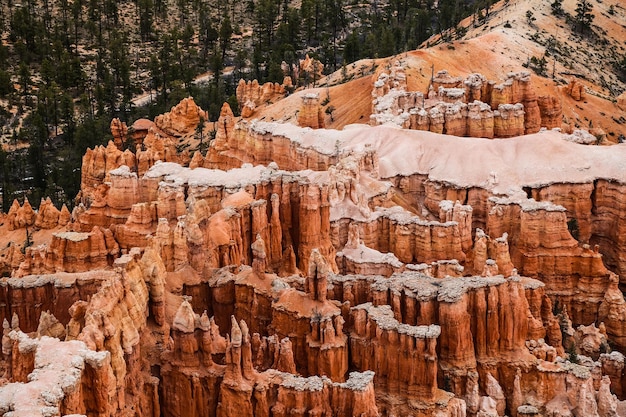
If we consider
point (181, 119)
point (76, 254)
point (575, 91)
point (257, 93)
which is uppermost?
point (257, 93)

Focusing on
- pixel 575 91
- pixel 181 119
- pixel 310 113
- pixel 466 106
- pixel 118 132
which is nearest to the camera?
pixel 466 106

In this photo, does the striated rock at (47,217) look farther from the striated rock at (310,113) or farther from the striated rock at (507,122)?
the striated rock at (507,122)

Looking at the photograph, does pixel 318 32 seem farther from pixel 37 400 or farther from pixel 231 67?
pixel 37 400

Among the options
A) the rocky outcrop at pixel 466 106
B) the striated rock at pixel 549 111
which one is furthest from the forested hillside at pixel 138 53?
the striated rock at pixel 549 111

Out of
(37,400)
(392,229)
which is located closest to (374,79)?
(392,229)

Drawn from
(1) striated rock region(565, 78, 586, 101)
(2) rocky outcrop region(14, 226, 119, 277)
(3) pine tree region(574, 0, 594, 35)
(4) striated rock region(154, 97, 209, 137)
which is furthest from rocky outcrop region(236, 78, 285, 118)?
(2) rocky outcrop region(14, 226, 119, 277)

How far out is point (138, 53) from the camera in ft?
438

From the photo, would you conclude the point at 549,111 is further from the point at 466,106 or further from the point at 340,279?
the point at 340,279

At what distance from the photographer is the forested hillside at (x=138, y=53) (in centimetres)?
10275

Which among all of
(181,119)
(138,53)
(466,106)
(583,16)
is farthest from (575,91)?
(138,53)

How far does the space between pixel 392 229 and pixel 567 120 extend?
136 ft

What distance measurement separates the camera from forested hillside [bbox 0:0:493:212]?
10275 cm

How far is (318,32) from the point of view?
139000 millimetres

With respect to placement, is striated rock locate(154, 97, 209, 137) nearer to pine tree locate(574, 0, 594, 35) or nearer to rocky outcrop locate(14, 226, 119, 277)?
rocky outcrop locate(14, 226, 119, 277)
